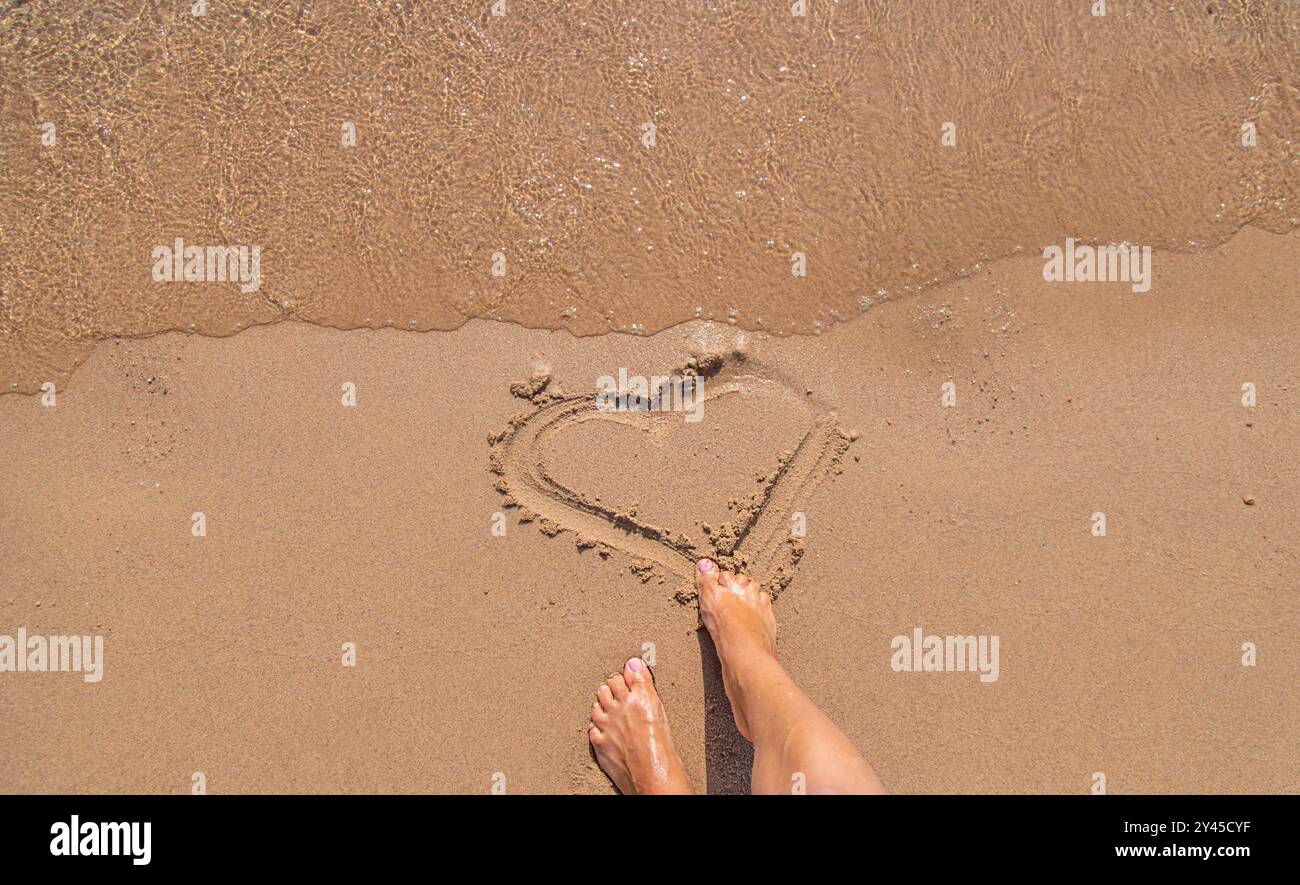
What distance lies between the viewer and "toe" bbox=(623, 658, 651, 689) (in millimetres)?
3492

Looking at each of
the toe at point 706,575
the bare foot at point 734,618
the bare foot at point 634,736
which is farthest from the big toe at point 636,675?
the toe at point 706,575

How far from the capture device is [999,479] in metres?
3.59

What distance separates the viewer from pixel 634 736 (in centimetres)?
339

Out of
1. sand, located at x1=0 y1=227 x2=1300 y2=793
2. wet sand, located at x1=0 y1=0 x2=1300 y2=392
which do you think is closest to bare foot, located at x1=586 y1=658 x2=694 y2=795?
sand, located at x1=0 y1=227 x2=1300 y2=793

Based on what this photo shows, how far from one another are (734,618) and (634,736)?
772 millimetres

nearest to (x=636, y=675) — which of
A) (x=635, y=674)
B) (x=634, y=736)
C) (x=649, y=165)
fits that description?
(x=635, y=674)

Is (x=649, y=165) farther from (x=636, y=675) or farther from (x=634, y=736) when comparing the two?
(x=634, y=736)

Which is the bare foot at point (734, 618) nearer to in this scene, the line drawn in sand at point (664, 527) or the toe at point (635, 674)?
the line drawn in sand at point (664, 527)

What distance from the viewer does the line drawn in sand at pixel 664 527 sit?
355 centimetres

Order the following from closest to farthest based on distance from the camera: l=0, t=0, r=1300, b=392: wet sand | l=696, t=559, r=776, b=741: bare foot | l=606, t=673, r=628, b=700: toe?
l=696, t=559, r=776, b=741: bare foot < l=606, t=673, r=628, b=700: toe < l=0, t=0, r=1300, b=392: wet sand

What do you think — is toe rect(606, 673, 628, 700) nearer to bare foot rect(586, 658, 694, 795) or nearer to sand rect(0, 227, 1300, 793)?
bare foot rect(586, 658, 694, 795)

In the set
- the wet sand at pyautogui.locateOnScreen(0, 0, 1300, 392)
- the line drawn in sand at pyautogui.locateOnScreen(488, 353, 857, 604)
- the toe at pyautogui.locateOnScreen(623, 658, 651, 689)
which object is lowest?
the toe at pyautogui.locateOnScreen(623, 658, 651, 689)

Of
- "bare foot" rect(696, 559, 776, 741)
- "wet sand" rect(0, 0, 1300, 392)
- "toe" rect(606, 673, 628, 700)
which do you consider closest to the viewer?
"bare foot" rect(696, 559, 776, 741)

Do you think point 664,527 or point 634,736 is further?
point 664,527
